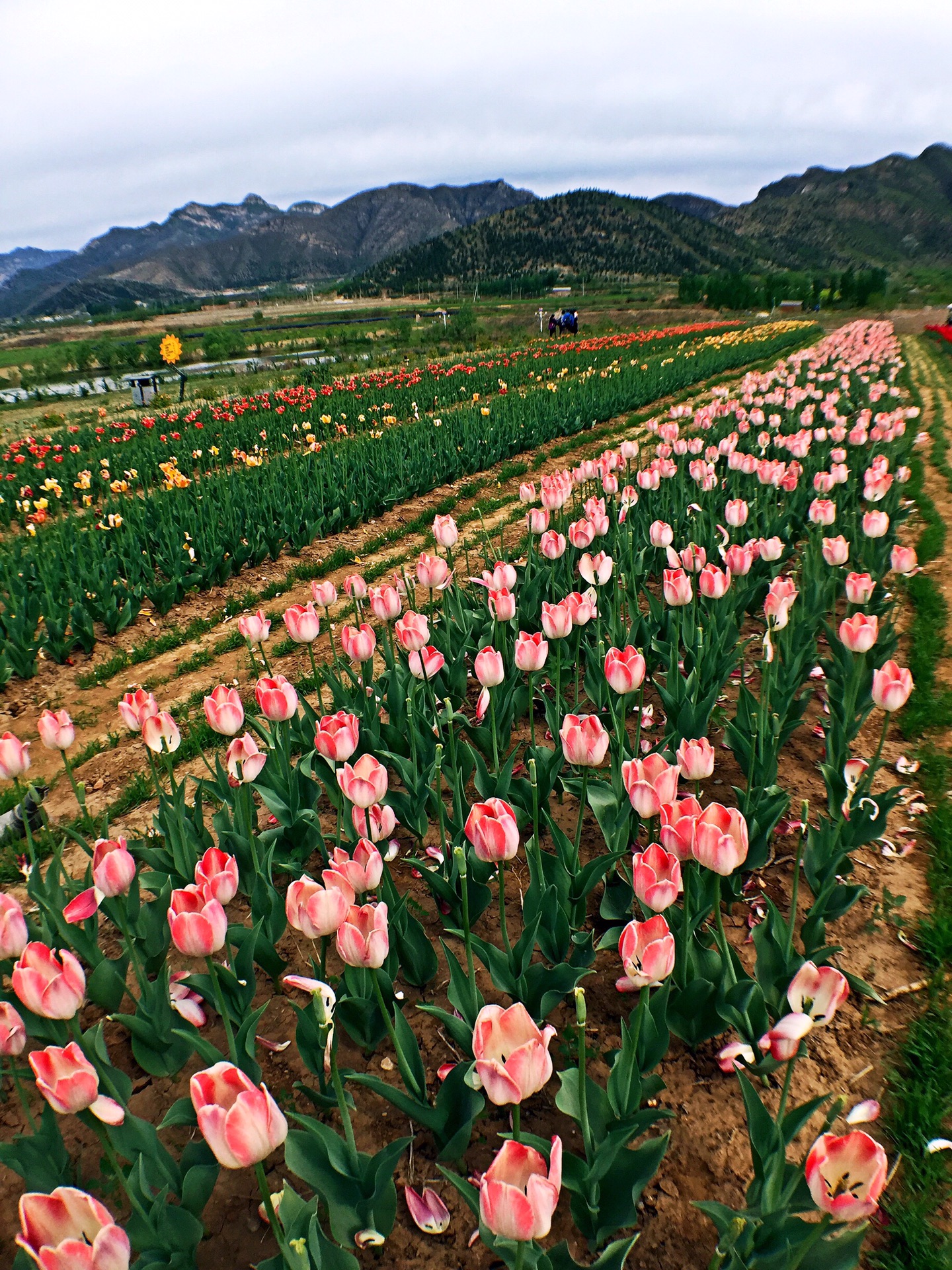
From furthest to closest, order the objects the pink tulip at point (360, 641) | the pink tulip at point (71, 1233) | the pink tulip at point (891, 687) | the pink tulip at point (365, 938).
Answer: the pink tulip at point (360, 641) < the pink tulip at point (891, 687) < the pink tulip at point (365, 938) < the pink tulip at point (71, 1233)

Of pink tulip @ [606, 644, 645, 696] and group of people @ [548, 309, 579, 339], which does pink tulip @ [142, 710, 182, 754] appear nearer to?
pink tulip @ [606, 644, 645, 696]

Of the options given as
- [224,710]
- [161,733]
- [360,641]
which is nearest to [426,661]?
[360,641]

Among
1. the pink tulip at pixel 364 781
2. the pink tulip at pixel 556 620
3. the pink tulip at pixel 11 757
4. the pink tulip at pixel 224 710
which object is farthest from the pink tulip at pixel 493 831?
the pink tulip at pixel 11 757

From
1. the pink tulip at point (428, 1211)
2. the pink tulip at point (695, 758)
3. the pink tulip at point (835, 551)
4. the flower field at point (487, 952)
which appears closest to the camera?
the flower field at point (487, 952)

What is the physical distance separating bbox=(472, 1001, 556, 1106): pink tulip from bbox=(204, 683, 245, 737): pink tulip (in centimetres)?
152

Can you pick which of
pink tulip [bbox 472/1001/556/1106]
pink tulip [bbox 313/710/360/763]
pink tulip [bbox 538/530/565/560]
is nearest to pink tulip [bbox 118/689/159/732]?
pink tulip [bbox 313/710/360/763]

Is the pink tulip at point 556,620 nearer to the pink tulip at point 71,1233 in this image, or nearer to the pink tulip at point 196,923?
the pink tulip at point 196,923

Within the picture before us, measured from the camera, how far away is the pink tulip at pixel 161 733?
2492 mm

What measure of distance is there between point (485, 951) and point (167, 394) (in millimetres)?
23446

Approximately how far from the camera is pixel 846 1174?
116 centimetres

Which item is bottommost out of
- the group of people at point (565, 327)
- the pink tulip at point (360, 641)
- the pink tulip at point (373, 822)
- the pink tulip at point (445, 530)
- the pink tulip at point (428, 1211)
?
the pink tulip at point (428, 1211)

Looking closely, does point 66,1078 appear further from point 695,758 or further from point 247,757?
point 695,758

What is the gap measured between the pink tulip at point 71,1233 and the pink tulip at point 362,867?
2.66 feet

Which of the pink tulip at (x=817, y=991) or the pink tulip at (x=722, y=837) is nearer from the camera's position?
the pink tulip at (x=817, y=991)
